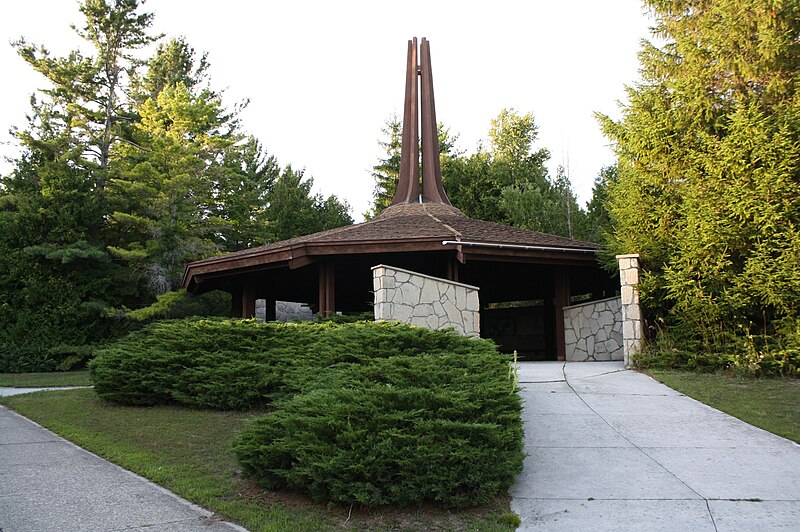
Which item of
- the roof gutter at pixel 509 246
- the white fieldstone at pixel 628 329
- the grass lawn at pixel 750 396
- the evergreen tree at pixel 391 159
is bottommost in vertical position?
the grass lawn at pixel 750 396

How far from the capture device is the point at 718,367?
948cm

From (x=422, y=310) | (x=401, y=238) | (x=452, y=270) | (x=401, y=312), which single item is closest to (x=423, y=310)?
(x=422, y=310)

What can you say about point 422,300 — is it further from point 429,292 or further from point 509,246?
point 509,246

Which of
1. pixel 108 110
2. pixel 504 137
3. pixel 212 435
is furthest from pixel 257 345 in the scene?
pixel 504 137

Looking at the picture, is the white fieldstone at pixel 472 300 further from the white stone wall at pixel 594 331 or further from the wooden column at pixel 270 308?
the wooden column at pixel 270 308

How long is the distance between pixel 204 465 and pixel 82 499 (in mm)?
1130

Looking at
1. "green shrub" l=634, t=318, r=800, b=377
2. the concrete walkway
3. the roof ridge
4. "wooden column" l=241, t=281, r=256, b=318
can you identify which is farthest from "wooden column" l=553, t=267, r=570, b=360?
"wooden column" l=241, t=281, r=256, b=318

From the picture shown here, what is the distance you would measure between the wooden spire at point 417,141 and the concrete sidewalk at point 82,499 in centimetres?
1172

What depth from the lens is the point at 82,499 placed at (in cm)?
446

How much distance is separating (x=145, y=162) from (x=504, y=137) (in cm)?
2431

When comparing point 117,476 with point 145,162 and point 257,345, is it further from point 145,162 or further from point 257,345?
point 145,162

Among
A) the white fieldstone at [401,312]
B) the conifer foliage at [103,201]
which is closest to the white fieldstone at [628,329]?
the white fieldstone at [401,312]

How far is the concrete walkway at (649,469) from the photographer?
405cm

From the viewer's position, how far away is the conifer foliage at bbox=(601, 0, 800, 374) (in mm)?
9000
